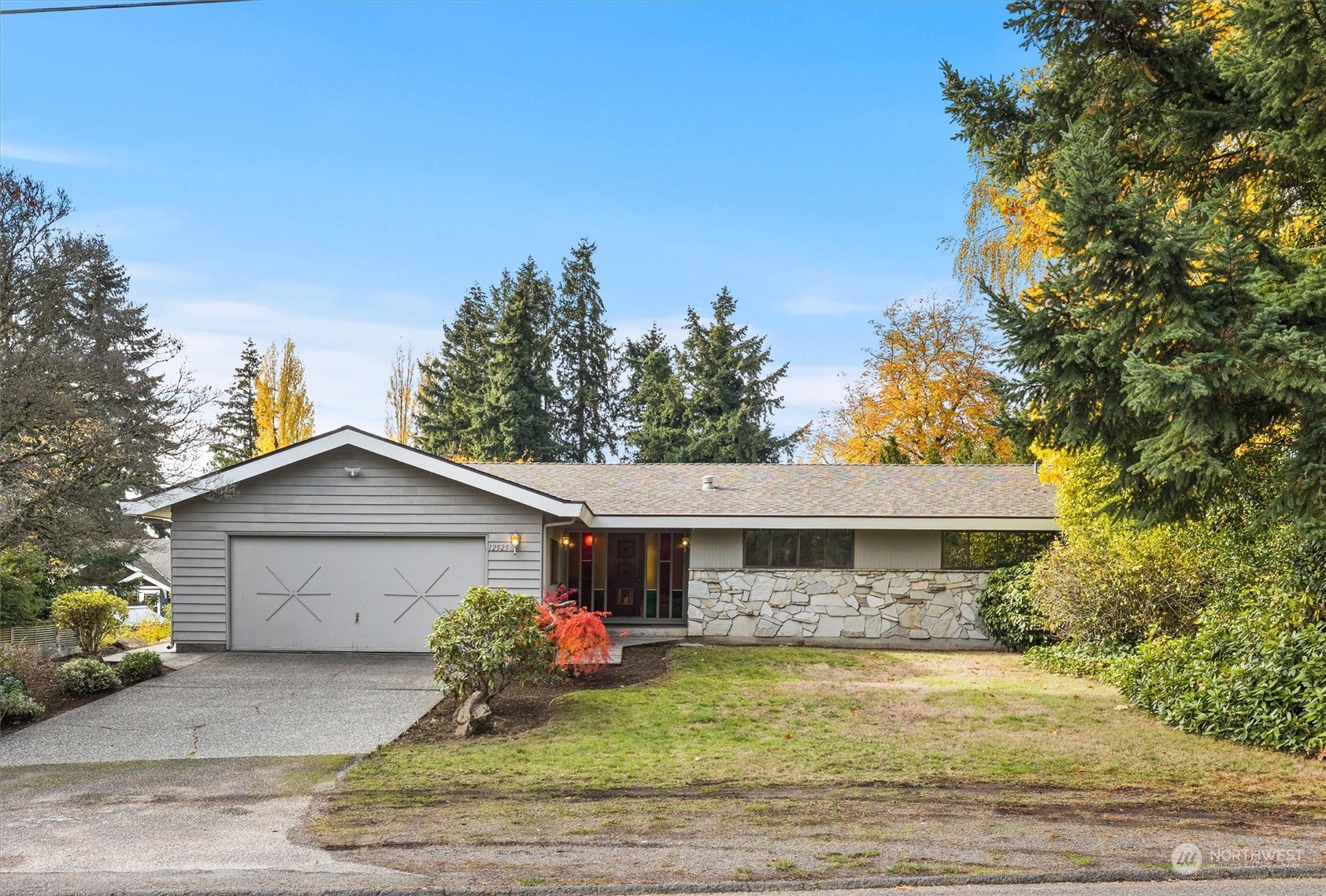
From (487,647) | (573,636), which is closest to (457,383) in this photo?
(573,636)

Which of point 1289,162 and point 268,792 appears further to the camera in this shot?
point 1289,162

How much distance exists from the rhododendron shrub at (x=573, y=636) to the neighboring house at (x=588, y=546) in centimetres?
222

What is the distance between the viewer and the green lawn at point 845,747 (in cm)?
632

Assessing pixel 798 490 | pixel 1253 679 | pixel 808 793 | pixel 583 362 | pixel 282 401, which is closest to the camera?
pixel 808 793

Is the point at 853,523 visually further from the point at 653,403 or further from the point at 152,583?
the point at 152,583

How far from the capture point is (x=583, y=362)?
113ft

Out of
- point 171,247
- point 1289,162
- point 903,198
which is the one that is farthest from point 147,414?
point 903,198

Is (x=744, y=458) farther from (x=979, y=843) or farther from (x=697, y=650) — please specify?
(x=979, y=843)

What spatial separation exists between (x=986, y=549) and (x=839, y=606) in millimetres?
2600

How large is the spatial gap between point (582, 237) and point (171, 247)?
65.1ft

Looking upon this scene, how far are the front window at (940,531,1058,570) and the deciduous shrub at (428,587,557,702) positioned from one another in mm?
8043

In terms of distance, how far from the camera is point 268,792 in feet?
A: 20.5

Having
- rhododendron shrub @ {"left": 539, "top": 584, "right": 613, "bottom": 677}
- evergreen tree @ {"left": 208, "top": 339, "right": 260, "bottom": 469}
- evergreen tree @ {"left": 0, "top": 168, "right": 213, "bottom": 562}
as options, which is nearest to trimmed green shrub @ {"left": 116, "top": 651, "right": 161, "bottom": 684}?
evergreen tree @ {"left": 0, "top": 168, "right": 213, "bottom": 562}
